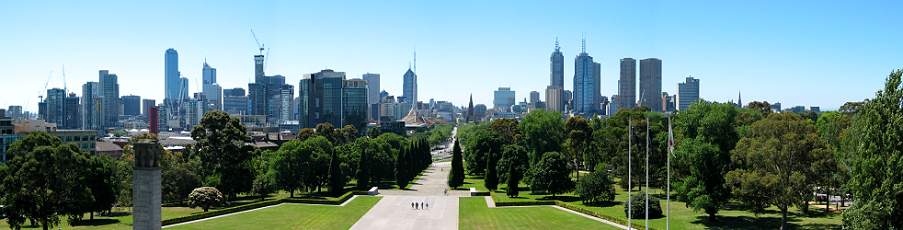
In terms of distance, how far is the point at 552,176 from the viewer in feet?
230

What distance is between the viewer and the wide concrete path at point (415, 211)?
55250 millimetres

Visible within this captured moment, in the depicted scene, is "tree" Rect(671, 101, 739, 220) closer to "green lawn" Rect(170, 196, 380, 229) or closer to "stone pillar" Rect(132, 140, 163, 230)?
"green lawn" Rect(170, 196, 380, 229)

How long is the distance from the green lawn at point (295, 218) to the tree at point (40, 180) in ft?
25.2

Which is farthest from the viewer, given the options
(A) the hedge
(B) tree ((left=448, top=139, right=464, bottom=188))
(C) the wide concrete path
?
(B) tree ((left=448, top=139, right=464, bottom=188))

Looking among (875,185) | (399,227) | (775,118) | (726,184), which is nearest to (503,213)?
(399,227)

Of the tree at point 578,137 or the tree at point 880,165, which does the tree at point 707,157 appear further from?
the tree at point 578,137

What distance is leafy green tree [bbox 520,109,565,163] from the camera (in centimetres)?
9919

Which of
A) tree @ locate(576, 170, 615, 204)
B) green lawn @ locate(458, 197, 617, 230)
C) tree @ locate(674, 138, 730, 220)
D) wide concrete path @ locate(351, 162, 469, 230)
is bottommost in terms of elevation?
wide concrete path @ locate(351, 162, 469, 230)

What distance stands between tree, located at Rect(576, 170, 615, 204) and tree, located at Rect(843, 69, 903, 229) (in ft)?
97.3

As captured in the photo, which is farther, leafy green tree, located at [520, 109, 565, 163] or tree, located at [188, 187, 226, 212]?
leafy green tree, located at [520, 109, 565, 163]

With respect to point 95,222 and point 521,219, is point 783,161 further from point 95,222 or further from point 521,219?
point 95,222

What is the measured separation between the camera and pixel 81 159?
160 ft

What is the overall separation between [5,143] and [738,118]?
303 ft

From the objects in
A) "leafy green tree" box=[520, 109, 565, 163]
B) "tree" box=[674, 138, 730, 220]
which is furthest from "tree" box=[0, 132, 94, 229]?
"leafy green tree" box=[520, 109, 565, 163]
